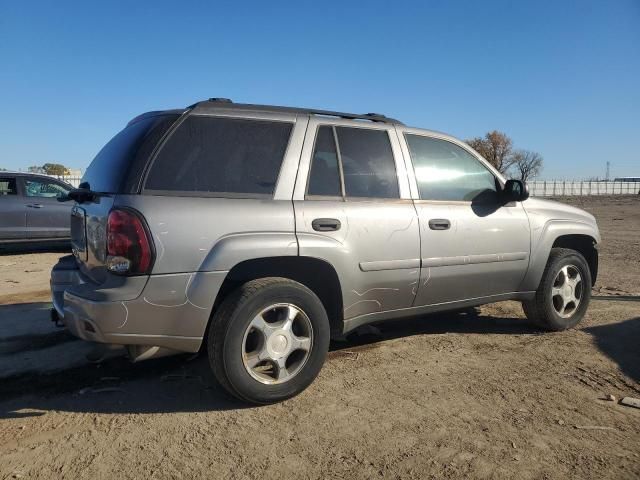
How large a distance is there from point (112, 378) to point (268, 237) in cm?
169

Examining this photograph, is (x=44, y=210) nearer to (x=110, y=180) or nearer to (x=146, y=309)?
(x=110, y=180)

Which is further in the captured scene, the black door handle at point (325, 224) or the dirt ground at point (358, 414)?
the black door handle at point (325, 224)

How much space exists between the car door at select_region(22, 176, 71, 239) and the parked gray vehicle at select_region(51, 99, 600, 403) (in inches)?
288

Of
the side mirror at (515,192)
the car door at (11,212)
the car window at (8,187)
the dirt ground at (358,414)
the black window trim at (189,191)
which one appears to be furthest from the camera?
the car window at (8,187)

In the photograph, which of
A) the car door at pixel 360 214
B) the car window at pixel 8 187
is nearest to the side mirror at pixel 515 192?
the car door at pixel 360 214

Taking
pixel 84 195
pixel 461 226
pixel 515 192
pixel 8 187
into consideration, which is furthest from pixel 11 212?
pixel 515 192

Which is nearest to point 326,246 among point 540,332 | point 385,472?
point 385,472

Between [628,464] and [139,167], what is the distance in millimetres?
3150

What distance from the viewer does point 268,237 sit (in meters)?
3.19

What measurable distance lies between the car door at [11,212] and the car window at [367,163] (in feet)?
27.9

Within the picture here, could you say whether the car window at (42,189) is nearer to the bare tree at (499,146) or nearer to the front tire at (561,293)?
the front tire at (561,293)

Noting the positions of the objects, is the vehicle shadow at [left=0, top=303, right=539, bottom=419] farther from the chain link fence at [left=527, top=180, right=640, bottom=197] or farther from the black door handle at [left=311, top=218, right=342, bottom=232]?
the chain link fence at [left=527, top=180, right=640, bottom=197]

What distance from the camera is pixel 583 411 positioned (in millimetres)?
3217

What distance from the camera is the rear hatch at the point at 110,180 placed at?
299 cm
